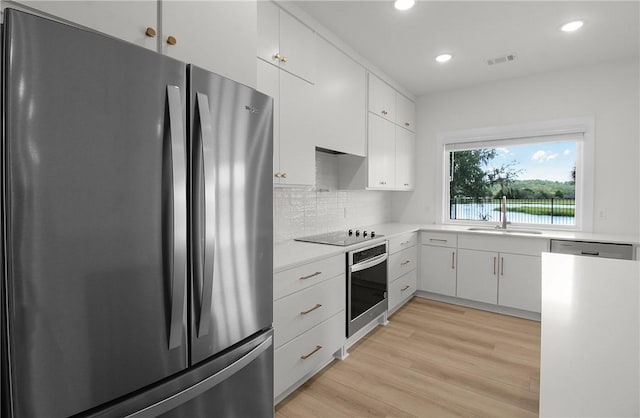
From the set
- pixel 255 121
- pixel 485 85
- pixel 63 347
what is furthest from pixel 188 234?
pixel 485 85

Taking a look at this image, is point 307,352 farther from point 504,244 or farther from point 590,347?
point 504,244

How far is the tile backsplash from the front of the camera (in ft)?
9.20

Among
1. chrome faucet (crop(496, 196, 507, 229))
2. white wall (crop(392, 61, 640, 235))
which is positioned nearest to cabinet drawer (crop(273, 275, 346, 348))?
chrome faucet (crop(496, 196, 507, 229))

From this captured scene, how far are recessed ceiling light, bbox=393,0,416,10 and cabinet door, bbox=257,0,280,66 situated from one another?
2.75 feet

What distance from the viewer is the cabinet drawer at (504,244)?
3.31 m

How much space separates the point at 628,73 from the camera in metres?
3.30

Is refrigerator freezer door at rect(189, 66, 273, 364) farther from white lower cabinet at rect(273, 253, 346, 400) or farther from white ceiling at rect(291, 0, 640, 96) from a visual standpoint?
white ceiling at rect(291, 0, 640, 96)

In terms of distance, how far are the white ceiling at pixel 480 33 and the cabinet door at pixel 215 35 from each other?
103 centimetres

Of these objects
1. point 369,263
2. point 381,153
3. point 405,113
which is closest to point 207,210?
point 369,263

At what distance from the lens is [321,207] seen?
327 centimetres

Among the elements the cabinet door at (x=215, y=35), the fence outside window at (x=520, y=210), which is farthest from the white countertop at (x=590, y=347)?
the fence outside window at (x=520, y=210)

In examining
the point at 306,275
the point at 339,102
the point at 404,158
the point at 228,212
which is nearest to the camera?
the point at 228,212

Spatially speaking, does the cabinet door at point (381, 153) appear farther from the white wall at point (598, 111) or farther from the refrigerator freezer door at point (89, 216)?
the refrigerator freezer door at point (89, 216)

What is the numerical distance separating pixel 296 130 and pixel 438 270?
251 centimetres
